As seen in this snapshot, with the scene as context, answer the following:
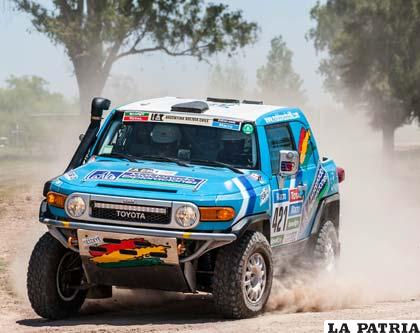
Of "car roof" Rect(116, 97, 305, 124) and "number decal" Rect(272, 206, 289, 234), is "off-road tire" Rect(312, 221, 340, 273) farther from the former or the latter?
"car roof" Rect(116, 97, 305, 124)

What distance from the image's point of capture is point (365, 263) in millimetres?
14148

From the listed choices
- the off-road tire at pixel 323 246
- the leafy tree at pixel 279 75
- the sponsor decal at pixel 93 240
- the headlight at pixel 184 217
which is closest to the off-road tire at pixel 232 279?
the headlight at pixel 184 217

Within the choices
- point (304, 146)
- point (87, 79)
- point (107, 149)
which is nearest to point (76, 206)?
point (107, 149)

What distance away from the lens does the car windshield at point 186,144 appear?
10.0 m

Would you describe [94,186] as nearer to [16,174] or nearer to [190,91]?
[16,174]

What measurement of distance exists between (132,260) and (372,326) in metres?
2.07

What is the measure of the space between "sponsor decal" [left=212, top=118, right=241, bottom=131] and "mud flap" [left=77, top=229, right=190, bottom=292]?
1.69 metres

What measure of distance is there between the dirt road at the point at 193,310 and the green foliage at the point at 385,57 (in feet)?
85.1

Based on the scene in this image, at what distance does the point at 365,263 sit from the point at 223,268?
547 cm

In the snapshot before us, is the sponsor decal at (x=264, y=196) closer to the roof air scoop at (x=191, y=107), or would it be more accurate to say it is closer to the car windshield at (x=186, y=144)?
the car windshield at (x=186, y=144)

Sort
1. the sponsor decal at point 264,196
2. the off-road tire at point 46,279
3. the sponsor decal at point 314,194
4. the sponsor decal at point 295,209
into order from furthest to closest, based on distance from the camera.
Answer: the sponsor decal at point 314,194, the sponsor decal at point 295,209, the sponsor decal at point 264,196, the off-road tire at point 46,279

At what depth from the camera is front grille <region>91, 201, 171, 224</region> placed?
8.94 meters

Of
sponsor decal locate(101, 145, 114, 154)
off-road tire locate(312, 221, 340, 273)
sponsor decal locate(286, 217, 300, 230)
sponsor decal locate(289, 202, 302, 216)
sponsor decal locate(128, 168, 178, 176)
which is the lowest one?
off-road tire locate(312, 221, 340, 273)

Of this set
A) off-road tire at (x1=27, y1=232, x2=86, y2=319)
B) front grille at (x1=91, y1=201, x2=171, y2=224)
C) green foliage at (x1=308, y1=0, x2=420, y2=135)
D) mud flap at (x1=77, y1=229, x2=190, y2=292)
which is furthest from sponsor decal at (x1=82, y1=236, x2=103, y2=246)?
green foliage at (x1=308, y1=0, x2=420, y2=135)
